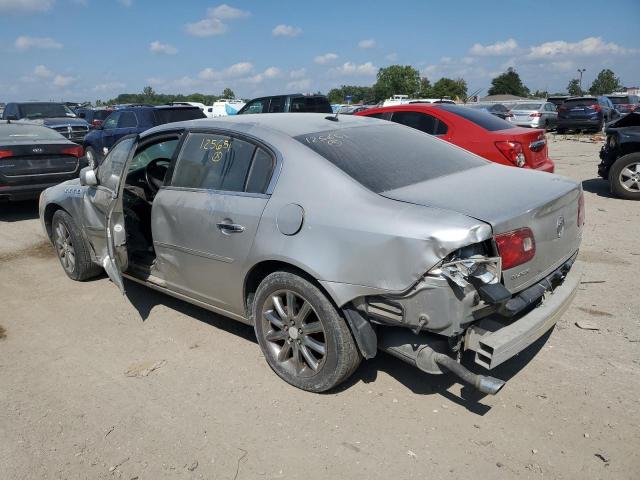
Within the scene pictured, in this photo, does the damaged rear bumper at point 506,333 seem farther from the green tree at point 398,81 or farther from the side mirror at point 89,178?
the green tree at point 398,81

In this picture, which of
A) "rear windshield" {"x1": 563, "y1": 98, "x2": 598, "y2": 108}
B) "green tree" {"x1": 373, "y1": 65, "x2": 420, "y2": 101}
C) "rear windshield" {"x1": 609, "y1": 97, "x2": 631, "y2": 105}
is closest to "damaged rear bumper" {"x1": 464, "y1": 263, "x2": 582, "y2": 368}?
"rear windshield" {"x1": 563, "y1": 98, "x2": 598, "y2": 108}

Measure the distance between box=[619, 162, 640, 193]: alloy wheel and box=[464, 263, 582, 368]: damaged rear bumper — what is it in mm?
6539

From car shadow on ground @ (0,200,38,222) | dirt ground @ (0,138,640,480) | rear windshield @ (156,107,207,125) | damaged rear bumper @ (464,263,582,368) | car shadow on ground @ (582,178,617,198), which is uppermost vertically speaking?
rear windshield @ (156,107,207,125)

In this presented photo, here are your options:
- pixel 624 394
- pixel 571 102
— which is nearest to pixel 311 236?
pixel 624 394

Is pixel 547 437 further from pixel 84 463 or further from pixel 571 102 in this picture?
pixel 571 102

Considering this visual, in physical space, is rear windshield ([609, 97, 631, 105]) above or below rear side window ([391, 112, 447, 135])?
below

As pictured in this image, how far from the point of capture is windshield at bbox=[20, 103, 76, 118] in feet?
51.0

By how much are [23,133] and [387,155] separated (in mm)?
7915

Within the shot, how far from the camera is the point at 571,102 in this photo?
23.1 m

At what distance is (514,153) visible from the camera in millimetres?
7039

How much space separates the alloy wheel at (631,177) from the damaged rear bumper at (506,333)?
6.54 metres

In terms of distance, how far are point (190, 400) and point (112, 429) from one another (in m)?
0.47

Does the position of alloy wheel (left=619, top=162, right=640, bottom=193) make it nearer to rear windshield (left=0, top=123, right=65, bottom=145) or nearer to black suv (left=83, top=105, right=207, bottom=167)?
black suv (left=83, top=105, right=207, bottom=167)

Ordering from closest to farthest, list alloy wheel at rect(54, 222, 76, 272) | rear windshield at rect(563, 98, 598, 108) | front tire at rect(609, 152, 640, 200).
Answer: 1. alloy wheel at rect(54, 222, 76, 272)
2. front tire at rect(609, 152, 640, 200)
3. rear windshield at rect(563, 98, 598, 108)
